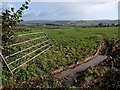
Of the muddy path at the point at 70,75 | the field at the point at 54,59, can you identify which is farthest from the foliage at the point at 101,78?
the field at the point at 54,59

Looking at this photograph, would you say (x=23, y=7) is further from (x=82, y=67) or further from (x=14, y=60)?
(x=82, y=67)

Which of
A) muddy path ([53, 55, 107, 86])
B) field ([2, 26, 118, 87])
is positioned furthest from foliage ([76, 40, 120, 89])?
field ([2, 26, 118, 87])

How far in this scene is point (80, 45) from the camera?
1962 cm

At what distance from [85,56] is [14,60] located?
17.5 feet

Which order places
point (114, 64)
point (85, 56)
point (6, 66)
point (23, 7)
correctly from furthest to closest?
1. point (85, 56)
2. point (114, 64)
3. point (6, 66)
4. point (23, 7)

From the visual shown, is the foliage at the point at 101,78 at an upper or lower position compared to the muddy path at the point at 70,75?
upper

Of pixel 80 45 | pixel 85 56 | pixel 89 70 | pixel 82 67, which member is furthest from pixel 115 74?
pixel 80 45

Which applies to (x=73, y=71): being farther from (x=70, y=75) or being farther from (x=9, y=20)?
(x=9, y=20)

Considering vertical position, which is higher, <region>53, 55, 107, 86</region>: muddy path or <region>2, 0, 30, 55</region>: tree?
<region>2, 0, 30, 55</region>: tree

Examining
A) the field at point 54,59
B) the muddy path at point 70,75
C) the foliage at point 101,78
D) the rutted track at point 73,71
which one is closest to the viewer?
the foliage at point 101,78

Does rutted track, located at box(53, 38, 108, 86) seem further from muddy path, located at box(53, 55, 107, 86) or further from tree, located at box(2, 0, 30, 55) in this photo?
tree, located at box(2, 0, 30, 55)

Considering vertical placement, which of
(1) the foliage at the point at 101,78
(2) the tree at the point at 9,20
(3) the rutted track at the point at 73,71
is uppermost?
(2) the tree at the point at 9,20

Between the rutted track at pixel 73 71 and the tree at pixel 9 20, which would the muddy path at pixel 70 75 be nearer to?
the rutted track at pixel 73 71

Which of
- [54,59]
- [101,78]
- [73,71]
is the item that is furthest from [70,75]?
[54,59]
